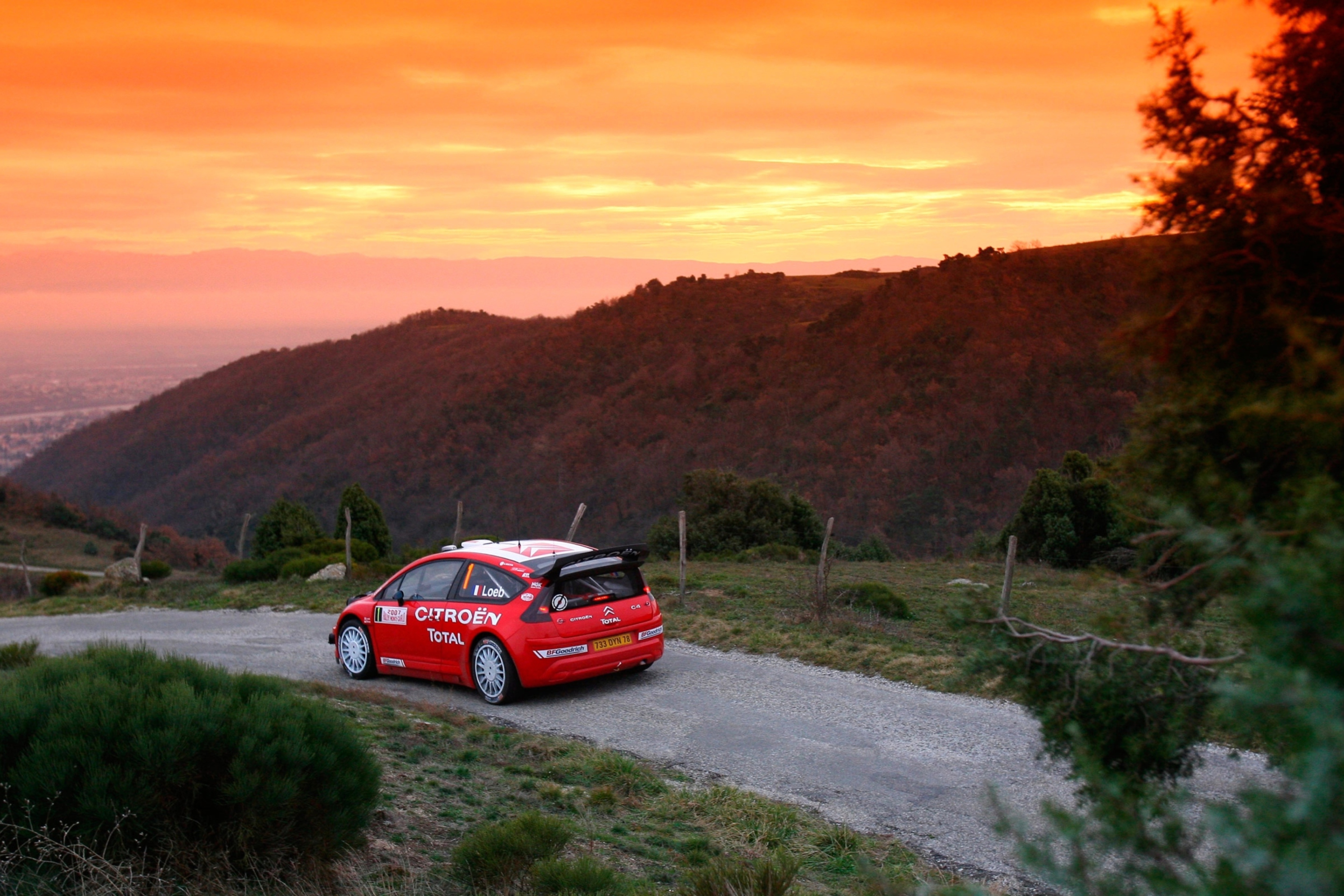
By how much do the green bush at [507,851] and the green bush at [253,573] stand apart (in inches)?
857

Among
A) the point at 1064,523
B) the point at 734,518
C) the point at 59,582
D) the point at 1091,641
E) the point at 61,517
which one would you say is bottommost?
the point at 61,517

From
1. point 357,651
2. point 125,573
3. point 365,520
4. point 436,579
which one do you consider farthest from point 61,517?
point 436,579

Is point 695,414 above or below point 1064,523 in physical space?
above

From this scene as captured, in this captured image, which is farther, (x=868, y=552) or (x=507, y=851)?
(x=868, y=552)

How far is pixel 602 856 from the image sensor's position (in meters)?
5.66

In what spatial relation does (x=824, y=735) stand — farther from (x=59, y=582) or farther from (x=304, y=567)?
(x=59, y=582)

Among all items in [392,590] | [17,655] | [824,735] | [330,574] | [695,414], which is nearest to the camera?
[824,735]

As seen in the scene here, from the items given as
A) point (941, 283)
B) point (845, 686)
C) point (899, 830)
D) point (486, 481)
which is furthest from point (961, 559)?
point (486, 481)

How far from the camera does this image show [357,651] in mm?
11570

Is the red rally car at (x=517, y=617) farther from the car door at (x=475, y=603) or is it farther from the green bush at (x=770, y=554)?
the green bush at (x=770, y=554)

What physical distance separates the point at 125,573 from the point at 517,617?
2409cm

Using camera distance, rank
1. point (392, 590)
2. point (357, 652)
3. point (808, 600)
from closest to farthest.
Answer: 1. point (392, 590)
2. point (357, 652)
3. point (808, 600)

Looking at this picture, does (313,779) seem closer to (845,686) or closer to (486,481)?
(845,686)

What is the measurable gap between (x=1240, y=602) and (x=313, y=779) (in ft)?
14.8
